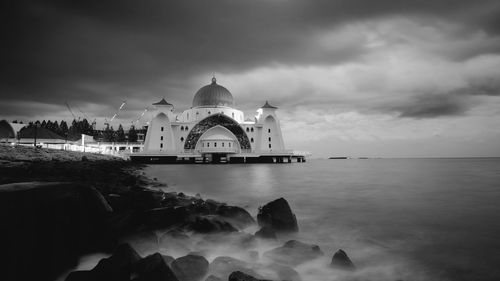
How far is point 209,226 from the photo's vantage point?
6023 millimetres

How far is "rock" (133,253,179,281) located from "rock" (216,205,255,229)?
3394mm

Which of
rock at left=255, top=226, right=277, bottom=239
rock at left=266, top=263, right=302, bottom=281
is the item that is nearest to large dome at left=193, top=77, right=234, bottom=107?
rock at left=255, top=226, right=277, bottom=239

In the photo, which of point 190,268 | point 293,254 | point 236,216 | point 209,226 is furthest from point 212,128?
point 190,268

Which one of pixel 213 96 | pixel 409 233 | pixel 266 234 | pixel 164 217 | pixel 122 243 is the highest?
pixel 213 96

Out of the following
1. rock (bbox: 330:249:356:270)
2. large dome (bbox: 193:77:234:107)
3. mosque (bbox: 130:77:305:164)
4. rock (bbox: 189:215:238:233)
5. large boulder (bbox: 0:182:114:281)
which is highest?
large dome (bbox: 193:77:234:107)

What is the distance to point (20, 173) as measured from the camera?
38.5 ft

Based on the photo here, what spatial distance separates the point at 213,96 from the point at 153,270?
60.0 m

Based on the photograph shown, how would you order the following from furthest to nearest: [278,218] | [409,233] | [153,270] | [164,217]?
[409,233], [278,218], [164,217], [153,270]

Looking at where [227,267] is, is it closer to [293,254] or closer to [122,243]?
[293,254]

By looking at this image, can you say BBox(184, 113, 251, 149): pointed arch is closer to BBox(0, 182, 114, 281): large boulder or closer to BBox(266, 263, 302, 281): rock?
BBox(0, 182, 114, 281): large boulder

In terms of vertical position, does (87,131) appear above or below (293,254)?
above

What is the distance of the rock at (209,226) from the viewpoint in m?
5.98

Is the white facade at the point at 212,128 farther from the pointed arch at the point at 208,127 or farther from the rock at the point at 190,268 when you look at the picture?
the rock at the point at 190,268

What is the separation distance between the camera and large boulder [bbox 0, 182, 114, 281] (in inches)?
138
